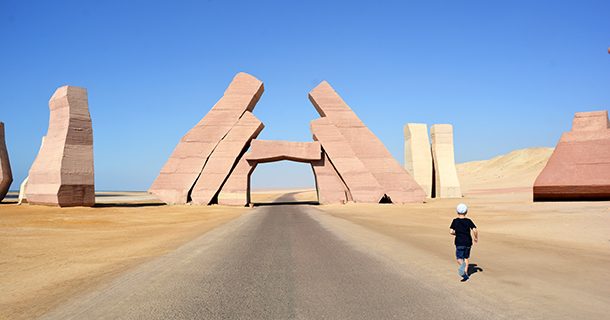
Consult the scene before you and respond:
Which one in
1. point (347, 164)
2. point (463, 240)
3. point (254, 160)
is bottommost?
point (463, 240)

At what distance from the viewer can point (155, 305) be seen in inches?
218

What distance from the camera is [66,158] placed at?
2806 centimetres

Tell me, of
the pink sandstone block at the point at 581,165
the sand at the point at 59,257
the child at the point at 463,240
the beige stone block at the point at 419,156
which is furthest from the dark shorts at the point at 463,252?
the beige stone block at the point at 419,156

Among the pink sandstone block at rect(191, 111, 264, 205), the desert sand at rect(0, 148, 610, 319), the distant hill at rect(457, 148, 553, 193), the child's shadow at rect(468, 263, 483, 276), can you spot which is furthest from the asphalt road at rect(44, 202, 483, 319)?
the distant hill at rect(457, 148, 553, 193)

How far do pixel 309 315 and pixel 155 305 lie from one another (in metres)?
2.06

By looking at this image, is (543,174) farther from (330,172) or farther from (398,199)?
(330,172)


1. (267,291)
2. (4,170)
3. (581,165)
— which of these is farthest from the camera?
(4,170)

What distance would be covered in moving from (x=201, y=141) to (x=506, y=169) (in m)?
87.7

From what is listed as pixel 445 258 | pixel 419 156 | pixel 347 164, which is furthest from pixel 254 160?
pixel 445 258

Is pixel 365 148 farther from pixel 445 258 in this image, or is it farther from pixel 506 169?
pixel 506 169

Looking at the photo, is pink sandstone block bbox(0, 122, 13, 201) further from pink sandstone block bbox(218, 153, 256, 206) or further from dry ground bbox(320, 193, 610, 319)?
dry ground bbox(320, 193, 610, 319)

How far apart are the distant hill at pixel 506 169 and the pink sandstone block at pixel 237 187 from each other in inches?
2210

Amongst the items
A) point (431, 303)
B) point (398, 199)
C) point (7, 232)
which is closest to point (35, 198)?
point (7, 232)

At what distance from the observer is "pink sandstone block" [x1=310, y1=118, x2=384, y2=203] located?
35188 millimetres
